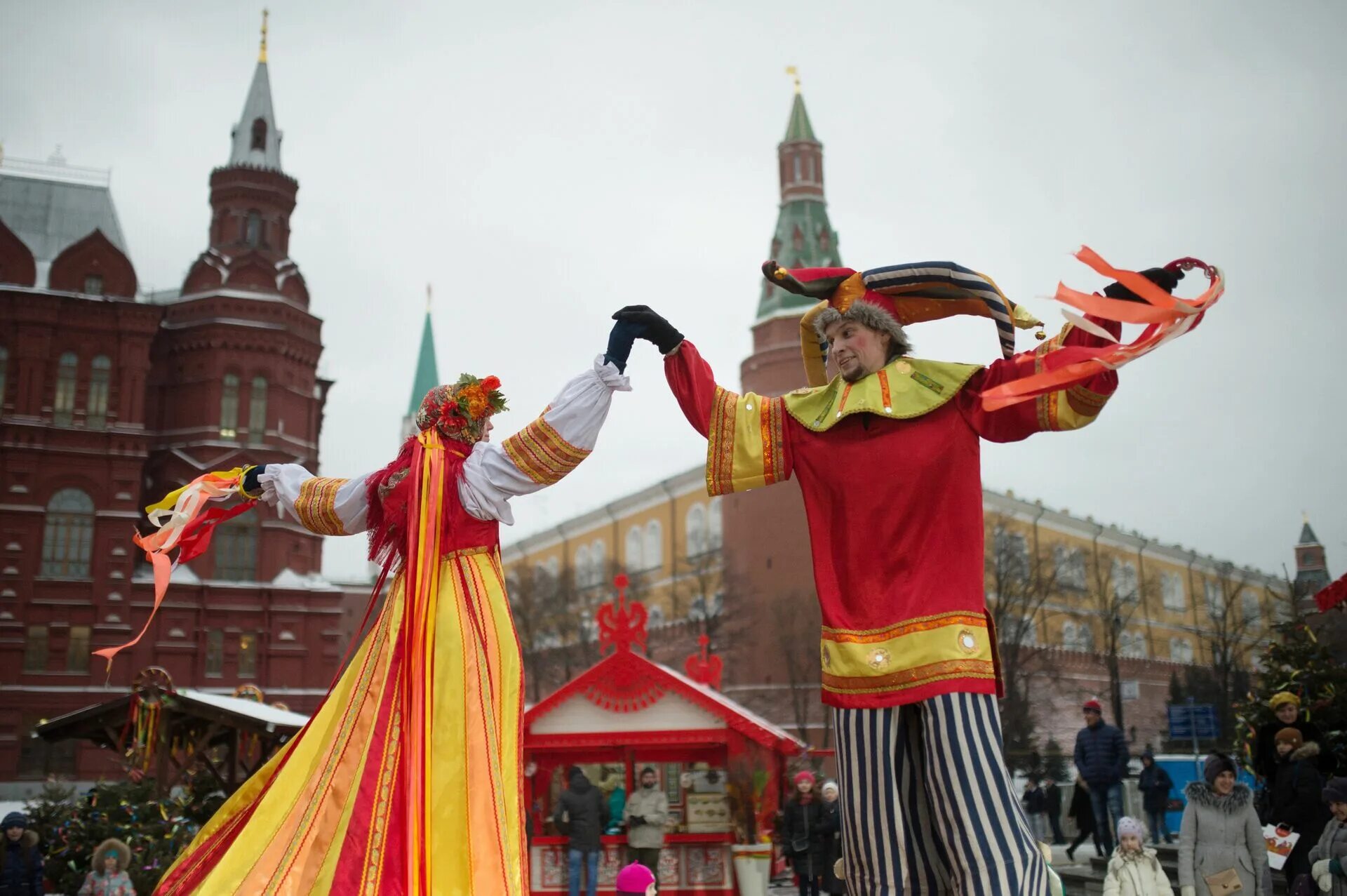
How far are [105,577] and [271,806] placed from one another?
3707 centimetres

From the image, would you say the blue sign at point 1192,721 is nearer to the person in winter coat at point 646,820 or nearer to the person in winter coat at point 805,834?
the person in winter coat at point 805,834

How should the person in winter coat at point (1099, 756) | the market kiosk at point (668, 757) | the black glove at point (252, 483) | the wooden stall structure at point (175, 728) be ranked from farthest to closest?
the market kiosk at point (668, 757) < the wooden stall structure at point (175, 728) < the person in winter coat at point (1099, 756) < the black glove at point (252, 483)

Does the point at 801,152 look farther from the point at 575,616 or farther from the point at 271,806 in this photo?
the point at 271,806

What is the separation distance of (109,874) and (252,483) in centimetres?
570

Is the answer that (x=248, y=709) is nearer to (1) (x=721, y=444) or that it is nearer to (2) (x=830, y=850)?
(2) (x=830, y=850)

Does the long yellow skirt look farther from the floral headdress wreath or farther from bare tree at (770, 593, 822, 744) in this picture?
bare tree at (770, 593, 822, 744)

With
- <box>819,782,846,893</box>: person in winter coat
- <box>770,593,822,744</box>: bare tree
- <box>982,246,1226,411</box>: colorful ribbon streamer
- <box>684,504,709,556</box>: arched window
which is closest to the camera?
<box>982,246,1226,411</box>: colorful ribbon streamer

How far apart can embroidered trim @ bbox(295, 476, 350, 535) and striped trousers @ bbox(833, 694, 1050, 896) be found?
111 inches

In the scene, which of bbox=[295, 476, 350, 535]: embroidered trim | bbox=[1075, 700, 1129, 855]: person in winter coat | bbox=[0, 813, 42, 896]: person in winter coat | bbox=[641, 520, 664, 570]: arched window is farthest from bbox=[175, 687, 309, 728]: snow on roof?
bbox=[641, 520, 664, 570]: arched window

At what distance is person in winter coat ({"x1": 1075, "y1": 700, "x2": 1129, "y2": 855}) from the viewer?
10609 millimetres

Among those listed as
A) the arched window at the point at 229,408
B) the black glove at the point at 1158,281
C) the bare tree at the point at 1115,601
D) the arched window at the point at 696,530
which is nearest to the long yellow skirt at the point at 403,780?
the black glove at the point at 1158,281

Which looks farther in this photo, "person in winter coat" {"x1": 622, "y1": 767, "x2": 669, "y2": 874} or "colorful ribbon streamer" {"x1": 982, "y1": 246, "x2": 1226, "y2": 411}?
"person in winter coat" {"x1": 622, "y1": 767, "x2": 669, "y2": 874}

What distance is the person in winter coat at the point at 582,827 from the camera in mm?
12156

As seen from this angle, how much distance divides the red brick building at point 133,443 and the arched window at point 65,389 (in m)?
0.06
